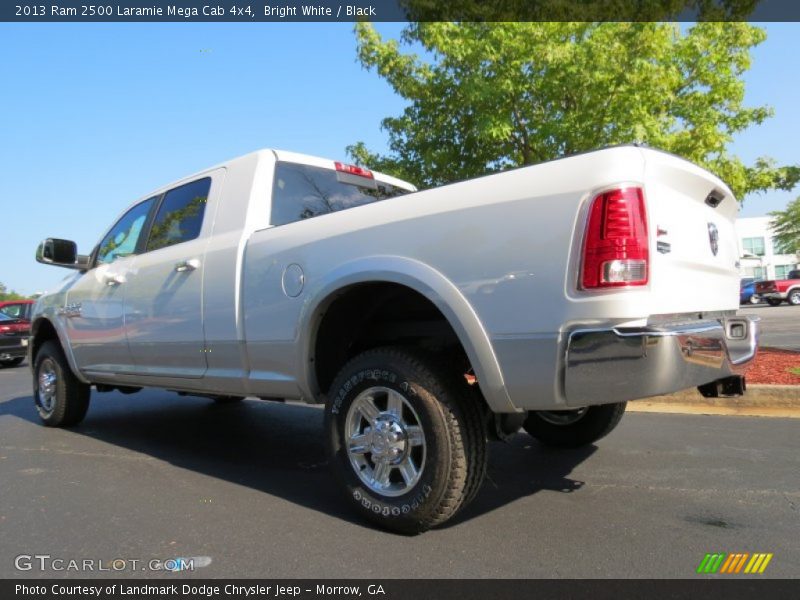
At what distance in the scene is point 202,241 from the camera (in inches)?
158

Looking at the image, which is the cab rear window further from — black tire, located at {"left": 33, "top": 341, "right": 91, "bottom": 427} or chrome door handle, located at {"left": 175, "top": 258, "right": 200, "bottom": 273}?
black tire, located at {"left": 33, "top": 341, "right": 91, "bottom": 427}

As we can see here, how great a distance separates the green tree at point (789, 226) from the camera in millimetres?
42125

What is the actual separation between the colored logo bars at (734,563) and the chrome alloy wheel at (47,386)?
5.45 metres

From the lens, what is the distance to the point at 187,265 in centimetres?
402

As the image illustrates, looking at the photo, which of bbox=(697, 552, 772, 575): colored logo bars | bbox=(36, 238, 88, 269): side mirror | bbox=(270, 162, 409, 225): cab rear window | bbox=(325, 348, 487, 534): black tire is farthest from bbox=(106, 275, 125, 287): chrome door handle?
bbox=(697, 552, 772, 575): colored logo bars

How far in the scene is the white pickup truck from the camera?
2.38 m

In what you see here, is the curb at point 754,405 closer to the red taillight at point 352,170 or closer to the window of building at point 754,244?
the red taillight at point 352,170

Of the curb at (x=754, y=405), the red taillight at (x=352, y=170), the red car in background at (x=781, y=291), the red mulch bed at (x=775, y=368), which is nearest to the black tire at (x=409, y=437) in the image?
the red taillight at (x=352, y=170)

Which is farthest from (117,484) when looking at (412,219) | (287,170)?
(412,219)

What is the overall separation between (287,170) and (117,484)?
2.29 m

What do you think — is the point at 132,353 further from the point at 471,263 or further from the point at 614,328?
the point at 614,328

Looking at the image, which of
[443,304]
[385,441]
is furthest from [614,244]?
[385,441]

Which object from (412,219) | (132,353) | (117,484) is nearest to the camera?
(412,219)

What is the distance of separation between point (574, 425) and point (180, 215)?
321 cm
